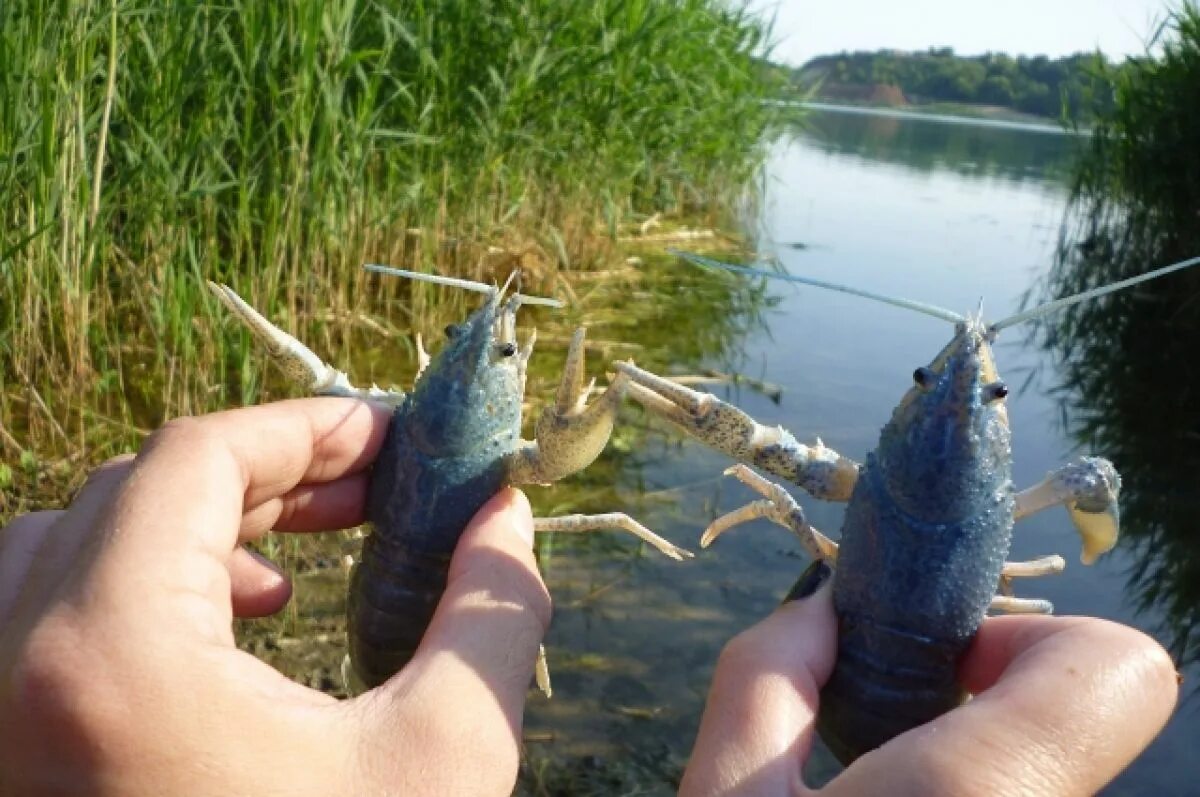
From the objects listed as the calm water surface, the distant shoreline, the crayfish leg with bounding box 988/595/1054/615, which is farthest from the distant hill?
the crayfish leg with bounding box 988/595/1054/615

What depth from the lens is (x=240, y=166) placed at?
5.20m

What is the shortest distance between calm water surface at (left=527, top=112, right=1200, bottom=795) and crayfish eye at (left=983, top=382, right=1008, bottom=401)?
7.04 ft

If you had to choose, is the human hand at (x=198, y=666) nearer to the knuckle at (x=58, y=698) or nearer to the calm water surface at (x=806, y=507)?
the knuckle at (x=58, y=698)

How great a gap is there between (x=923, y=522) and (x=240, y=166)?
406cm

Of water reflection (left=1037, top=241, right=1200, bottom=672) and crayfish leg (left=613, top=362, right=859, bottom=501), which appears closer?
crayfish leg (left=613, top=362, right=859, bottom=501)

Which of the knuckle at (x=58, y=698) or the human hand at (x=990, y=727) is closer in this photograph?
the knuckle at (x=58, y=698)

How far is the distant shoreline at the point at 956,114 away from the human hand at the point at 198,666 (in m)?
63.2

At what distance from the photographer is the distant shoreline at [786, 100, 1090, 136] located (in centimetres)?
6531

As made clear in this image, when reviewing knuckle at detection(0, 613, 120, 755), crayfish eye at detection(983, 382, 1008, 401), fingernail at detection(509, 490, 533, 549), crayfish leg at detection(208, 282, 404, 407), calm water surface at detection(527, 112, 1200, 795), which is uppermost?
crayfish eye at detection(983, 382, 1008, 401)

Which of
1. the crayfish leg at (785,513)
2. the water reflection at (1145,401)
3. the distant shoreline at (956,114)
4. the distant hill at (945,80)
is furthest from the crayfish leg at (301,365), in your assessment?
the distant shoreline at (956,114)

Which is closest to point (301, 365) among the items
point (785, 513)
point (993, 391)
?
point (785, 513)

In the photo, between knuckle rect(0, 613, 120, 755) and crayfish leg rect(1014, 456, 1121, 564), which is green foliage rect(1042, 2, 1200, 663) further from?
knuckle rect(0, 613, 120, 755)

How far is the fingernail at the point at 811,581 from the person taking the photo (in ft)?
7.80

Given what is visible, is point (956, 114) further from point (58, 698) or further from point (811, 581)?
point (58, 698)
